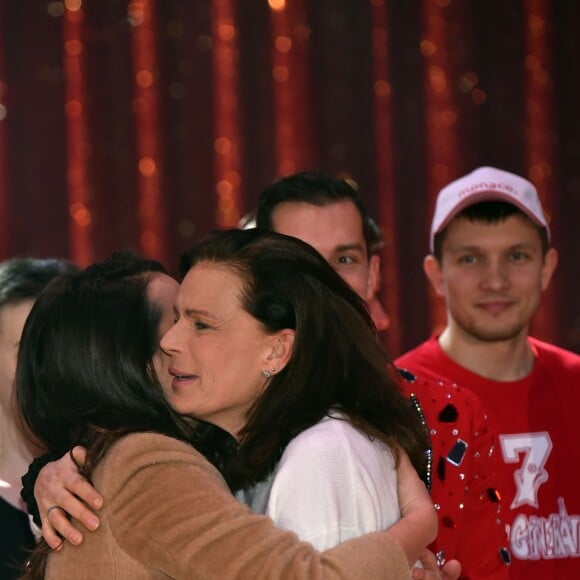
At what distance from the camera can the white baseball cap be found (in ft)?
8.82

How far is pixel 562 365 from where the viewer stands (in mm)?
2639

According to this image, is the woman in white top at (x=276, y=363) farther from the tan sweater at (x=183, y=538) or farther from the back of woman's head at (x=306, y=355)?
the tan sweater at (x=183, y=538)

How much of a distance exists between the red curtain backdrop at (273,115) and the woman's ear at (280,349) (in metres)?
1.78

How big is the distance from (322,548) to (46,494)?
393mm

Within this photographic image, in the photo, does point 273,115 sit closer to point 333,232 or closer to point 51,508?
point 333,232

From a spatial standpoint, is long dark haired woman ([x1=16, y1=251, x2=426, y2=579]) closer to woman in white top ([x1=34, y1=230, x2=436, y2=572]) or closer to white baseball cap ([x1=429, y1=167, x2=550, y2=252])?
woman in white top ([x1=34, y1=230, x2=436, y2=572])

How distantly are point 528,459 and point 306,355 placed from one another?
88 centimetres

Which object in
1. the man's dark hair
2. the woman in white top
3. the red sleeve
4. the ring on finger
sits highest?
the man's dark hair

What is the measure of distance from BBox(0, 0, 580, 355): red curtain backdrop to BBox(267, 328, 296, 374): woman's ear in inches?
69.9

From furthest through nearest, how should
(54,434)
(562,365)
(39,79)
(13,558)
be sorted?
1. (39,79)
2. (562,365)
3. (13,558)
4. (54,434)

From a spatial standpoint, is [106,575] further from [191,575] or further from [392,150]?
[392,150]

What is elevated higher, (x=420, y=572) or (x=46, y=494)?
(x=46, y=494)

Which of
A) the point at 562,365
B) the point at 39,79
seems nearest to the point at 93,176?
the point at 39,79

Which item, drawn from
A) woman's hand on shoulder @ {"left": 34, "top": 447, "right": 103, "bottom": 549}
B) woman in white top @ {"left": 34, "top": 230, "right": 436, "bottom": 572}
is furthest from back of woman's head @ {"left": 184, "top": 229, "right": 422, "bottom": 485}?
woman's hand on shoulder @ {"left": 34, "top": 447, "right": 103, "bottom": 549}
